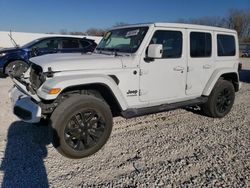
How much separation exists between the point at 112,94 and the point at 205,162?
1.73 metres

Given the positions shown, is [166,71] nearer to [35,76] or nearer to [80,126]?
[80,126]

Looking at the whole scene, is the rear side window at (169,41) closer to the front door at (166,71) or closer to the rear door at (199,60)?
the front door at (166,71)

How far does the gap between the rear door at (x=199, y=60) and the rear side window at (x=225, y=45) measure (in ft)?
0.89

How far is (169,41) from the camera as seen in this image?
438 centimetres

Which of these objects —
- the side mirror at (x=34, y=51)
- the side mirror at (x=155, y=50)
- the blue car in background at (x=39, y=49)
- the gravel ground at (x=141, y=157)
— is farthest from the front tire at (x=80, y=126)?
the blue car in background at (x=39, y=49)

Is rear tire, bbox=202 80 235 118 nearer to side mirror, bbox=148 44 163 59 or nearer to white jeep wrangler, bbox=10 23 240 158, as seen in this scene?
white jeep wrangler, bbox=10 23 240 158

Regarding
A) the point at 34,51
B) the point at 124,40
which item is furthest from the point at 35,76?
the point at 34,51

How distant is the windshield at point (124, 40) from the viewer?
4094 millimetres

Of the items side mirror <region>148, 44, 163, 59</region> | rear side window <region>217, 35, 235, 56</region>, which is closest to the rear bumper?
side mirror <region>148, 44, 163, 59</region>

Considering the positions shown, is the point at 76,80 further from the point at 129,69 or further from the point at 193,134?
the point at 193,134

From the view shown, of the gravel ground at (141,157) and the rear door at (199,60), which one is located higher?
the rear door at (199,60)

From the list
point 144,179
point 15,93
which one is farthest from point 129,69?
point 15,93

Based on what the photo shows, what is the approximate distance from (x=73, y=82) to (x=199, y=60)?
277cm

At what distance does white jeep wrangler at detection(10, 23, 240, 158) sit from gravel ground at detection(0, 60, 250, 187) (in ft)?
1.17
